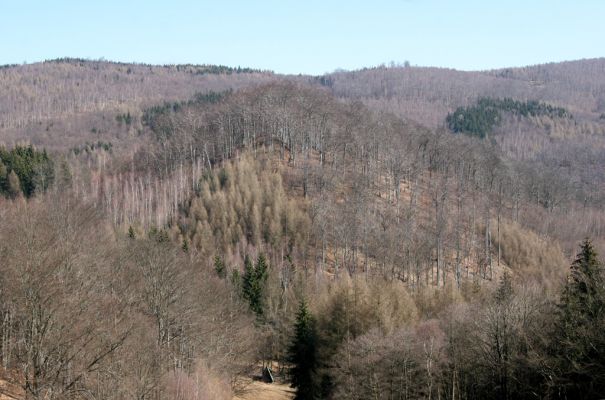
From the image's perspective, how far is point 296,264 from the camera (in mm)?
79000

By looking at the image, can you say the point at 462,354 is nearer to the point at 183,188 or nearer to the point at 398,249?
the point at 398,249

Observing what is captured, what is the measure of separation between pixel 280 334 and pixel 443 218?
136 ft

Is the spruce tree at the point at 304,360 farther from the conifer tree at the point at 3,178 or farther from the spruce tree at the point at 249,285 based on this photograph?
the conifer tree at the point at 3,178

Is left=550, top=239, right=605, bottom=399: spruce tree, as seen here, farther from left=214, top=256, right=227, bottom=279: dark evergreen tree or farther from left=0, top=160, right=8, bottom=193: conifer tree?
left=0, top=160, right=8, bottom=193: conifer tree

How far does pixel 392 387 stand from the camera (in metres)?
33.3

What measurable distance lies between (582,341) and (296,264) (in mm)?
55124

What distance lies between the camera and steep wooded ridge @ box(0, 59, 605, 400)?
75.3 ft

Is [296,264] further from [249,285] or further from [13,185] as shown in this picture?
[13,185]

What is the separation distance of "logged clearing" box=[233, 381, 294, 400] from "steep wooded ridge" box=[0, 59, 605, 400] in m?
0.49

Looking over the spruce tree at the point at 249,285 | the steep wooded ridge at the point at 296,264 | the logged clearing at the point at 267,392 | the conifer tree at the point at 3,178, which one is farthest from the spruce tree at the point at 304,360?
the conifer tree at the point at 3,178

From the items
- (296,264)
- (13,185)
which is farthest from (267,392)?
(13,185)

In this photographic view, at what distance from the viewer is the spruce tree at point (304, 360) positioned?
41.8 m

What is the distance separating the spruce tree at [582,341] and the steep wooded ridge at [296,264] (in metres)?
0.13

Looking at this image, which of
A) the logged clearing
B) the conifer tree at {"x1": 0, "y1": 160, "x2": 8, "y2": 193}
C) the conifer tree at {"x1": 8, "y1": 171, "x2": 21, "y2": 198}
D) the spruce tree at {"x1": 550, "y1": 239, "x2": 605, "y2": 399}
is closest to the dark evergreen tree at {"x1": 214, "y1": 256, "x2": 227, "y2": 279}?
the logged clearing
